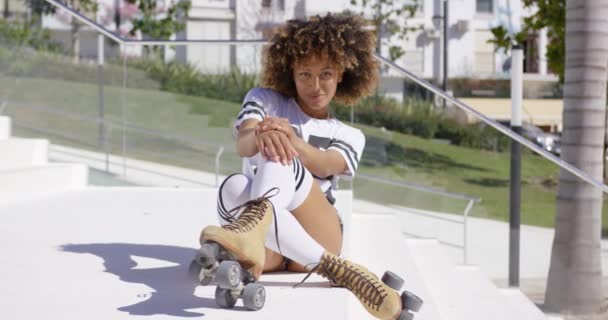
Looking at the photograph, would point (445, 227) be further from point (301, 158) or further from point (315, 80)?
point (301, 158)

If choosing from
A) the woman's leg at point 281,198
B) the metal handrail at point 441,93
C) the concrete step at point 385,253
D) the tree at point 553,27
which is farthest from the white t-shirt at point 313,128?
the tree at point 553,27

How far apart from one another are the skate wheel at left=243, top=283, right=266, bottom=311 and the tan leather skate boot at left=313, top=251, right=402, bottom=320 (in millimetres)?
273

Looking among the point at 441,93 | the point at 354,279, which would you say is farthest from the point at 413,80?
the point at 354,279

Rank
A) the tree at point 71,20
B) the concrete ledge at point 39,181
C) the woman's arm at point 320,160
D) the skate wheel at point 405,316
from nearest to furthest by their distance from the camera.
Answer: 1. the skate wheel at point 405,316
2. the woman's arm at point 320,160
3. the concrete ledge at point 39,181
4. the tree at point 71,20

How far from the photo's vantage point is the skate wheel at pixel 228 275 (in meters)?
2.20

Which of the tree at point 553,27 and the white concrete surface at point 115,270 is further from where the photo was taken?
the tree at point 553,27

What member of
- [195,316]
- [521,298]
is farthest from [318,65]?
[521,298]

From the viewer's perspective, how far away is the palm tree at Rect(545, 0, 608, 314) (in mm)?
5625

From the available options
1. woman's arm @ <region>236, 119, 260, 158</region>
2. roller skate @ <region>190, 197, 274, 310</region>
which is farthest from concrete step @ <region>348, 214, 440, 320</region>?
woman's arm @ <region>236, 119, 260, 158</region>

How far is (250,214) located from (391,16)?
1179 centimetres

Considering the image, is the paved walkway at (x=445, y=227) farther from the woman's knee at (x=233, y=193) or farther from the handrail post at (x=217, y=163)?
the woman's knee at (x=233, y=193)

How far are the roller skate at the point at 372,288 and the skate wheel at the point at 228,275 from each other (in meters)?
0.38

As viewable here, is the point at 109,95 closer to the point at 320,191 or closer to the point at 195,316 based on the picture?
the point at 320,191

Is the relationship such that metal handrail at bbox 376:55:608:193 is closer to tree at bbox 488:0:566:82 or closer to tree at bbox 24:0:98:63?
tree at bbox 24:0:98:63
